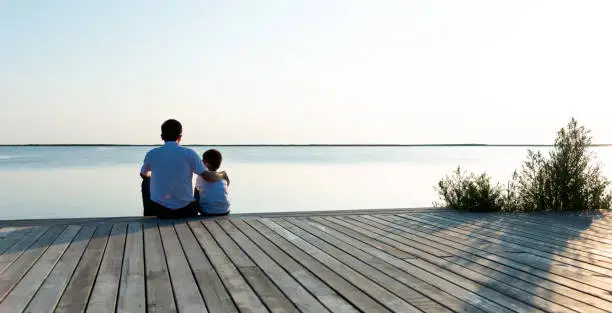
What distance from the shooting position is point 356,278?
348cm

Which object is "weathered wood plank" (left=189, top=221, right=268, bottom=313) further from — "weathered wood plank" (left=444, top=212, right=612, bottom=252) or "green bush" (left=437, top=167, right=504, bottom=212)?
"green bush" (left=437, top=167, right=504, bottom=212)

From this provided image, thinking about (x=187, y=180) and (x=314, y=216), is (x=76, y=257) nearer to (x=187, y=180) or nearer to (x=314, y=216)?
(x=187, y=180)

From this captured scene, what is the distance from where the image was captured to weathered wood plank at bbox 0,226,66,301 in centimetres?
320

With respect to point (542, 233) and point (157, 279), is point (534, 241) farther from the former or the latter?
point (157, 279)

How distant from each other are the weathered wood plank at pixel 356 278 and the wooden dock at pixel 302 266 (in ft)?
0.04

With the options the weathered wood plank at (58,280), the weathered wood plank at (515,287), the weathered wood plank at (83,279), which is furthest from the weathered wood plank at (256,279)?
the weathered wood plank at (515,287)

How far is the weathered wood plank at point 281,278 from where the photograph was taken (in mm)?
2898

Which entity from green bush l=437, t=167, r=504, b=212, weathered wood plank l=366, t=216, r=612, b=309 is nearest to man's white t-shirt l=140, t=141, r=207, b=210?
weathered wood plank l=366, t=216, r=612, b=309

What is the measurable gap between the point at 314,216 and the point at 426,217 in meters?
1.33

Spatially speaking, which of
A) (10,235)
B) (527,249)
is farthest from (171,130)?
(527,249)

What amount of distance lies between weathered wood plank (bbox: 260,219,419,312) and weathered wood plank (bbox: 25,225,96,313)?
5.62 feet

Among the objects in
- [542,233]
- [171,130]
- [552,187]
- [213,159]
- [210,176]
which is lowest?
[542,233]

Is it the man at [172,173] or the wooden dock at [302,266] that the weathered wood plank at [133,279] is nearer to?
the wooden dock at [302,266]

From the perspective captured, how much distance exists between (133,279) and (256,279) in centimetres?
76
